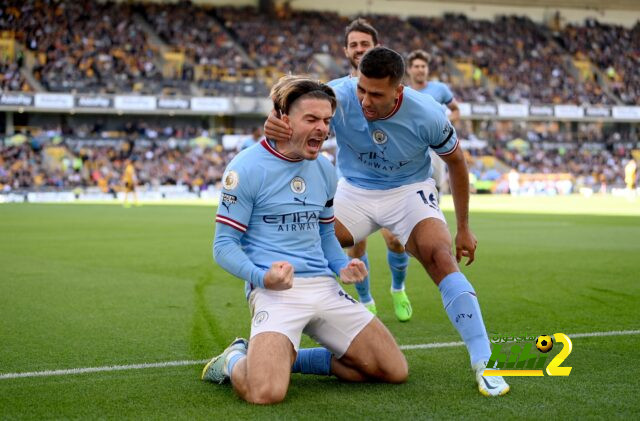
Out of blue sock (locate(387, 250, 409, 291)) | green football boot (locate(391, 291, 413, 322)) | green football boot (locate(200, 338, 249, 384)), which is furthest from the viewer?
blue sock (locate(387, 250, 409, 291))

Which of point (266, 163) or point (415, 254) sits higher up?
point (266, 163)

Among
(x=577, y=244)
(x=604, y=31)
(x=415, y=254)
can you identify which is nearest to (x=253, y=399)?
(x=415, y=254)

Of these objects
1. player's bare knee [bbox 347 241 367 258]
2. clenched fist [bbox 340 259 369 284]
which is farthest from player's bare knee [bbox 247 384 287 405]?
player's bare knee [bbox 347 241 367 258]

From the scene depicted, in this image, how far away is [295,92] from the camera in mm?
4641

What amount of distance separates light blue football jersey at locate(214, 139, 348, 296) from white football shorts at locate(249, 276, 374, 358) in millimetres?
104

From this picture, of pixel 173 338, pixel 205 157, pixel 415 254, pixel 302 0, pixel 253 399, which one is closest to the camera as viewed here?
pixel 253 399

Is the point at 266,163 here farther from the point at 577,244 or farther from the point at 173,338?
the point at 577,244

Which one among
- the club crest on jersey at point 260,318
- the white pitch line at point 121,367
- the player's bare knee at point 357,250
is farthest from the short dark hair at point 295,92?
the player's bare knee at point 357,250

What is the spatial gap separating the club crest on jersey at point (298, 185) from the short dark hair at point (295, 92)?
0.40 m

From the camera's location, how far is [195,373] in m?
5.03

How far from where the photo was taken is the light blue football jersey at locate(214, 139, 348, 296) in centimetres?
459

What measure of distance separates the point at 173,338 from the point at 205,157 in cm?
3941

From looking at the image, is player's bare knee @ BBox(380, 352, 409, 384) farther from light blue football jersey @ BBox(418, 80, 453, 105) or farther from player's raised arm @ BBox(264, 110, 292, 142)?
light blue football jersey @ BBox(418, 80, 453, 105)

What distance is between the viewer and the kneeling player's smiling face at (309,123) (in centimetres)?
459
